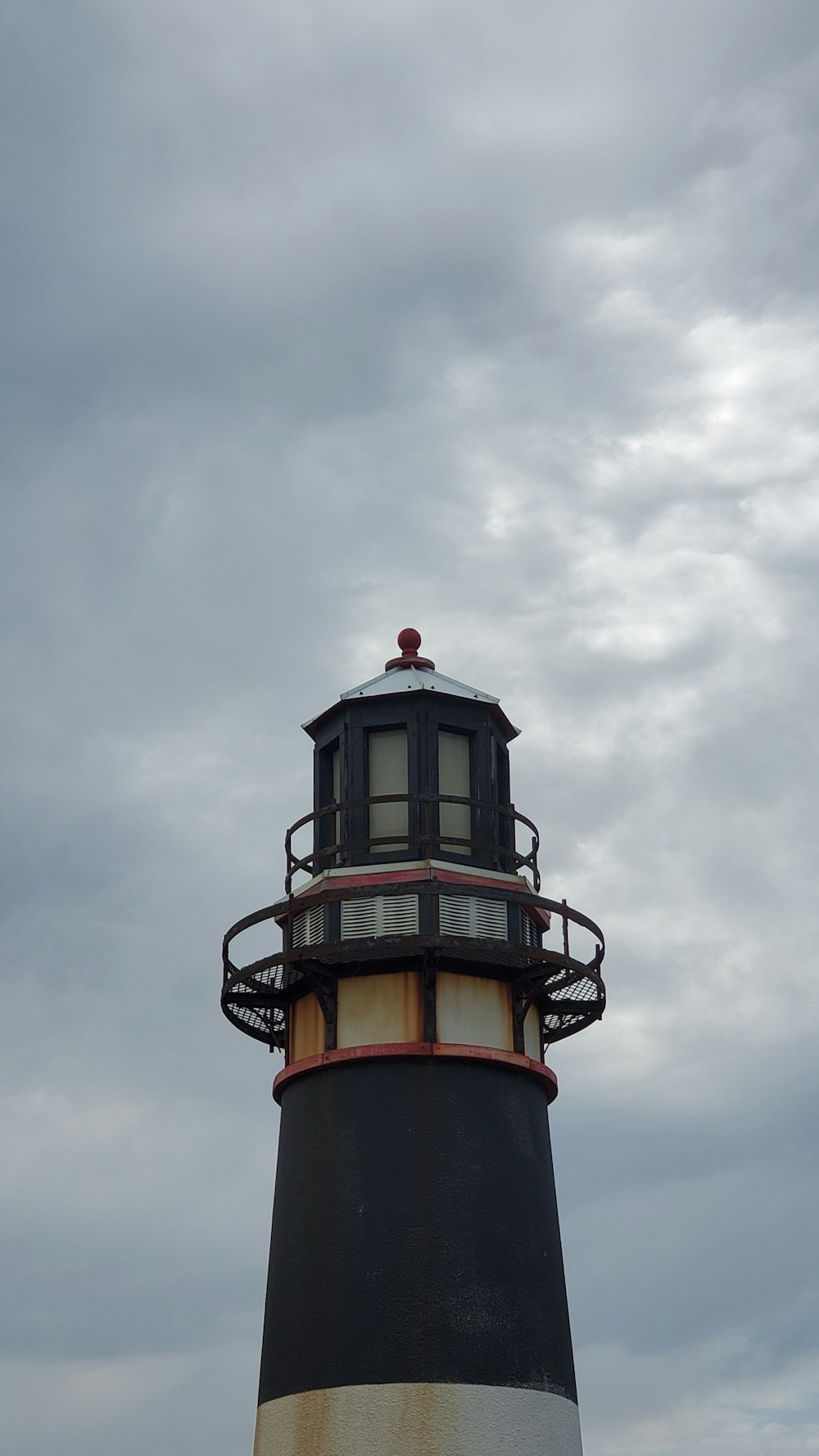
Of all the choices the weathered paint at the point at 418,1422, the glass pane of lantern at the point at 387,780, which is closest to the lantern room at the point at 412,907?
the glass pane of lantern at the point at 387,780

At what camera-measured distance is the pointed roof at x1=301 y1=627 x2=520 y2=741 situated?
2734cm

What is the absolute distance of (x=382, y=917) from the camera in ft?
82.4

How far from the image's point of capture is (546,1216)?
25.0 metres

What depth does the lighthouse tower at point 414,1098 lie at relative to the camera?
22609mm

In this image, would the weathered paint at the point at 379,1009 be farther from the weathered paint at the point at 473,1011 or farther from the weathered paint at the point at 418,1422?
the weathered paint at the point at 418,1422

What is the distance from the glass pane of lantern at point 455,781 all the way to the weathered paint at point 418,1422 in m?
8.40

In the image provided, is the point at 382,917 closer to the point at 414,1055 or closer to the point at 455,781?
the point at 414,1055

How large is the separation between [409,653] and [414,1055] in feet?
25.1

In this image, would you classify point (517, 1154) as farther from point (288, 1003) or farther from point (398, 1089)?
point (288, 1003)

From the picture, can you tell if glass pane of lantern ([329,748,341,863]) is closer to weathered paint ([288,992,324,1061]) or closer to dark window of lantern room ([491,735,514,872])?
weathered paint ([288,992,324,1061])

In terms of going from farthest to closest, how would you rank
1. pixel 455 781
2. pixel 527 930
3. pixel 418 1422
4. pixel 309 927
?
1. pixel 455 781
2. pixel 527 930
3. pixel 309 927
4. pixel 418 1422

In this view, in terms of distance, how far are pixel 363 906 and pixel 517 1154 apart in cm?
442

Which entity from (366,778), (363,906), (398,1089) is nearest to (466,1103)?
(398,1089)

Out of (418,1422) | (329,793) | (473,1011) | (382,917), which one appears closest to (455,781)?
(329,793)
